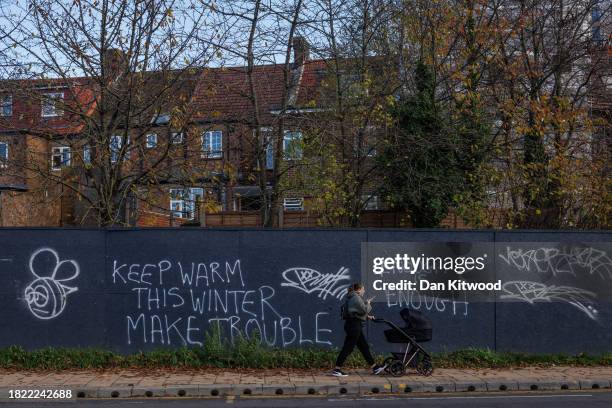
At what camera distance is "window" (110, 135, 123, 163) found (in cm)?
1552

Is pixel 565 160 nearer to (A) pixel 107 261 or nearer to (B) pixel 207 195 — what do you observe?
(B) pixel 207 195

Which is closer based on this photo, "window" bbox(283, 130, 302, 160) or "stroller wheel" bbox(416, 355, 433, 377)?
"stroller wheel" bbox(416, 355, 433, 377)

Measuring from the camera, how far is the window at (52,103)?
15320mm

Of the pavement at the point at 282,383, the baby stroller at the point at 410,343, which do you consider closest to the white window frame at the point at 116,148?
the pavement at the point at 282,383

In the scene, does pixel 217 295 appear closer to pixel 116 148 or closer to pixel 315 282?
pixel 315 282

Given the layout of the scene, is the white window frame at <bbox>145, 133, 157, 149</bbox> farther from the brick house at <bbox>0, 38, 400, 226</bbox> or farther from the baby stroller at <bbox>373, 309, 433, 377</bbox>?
the baby stroller at <bbox>373, 309, 433, 377</bbox>

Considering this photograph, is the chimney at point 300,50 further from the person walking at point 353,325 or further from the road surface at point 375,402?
the road surface at point 375,402

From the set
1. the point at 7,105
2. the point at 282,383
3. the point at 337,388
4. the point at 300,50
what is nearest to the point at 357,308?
the point at 337,388

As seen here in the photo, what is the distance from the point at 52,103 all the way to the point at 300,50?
6.19 metres

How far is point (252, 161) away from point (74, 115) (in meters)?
4.46

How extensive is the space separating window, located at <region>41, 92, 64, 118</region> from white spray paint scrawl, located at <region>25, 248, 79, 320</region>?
3605mm

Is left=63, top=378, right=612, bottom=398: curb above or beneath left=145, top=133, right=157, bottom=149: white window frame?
beneath

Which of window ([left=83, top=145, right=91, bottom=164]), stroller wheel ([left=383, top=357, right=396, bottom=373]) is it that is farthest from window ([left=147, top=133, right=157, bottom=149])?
stroller wheel ([left=383, top=357, right=396, bottom=373])

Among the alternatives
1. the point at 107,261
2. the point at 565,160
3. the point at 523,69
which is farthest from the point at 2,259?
the point at 523,69
